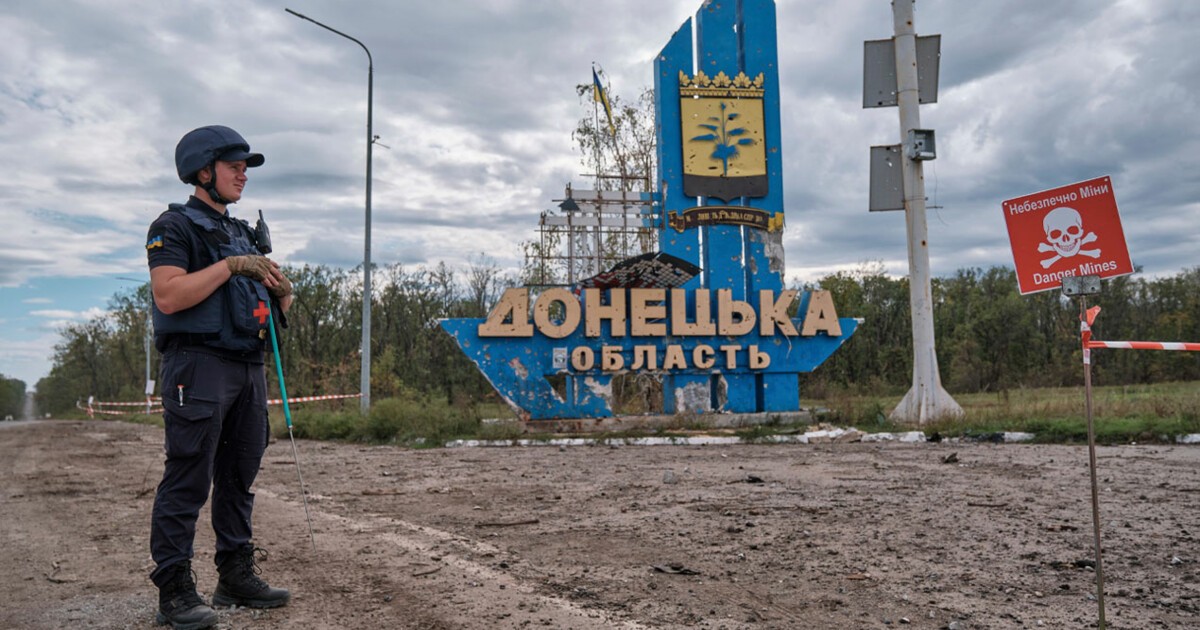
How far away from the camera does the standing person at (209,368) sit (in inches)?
145

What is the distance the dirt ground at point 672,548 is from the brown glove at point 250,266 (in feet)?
5.11

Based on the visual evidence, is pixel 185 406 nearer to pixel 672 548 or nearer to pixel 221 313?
pixel 221 313

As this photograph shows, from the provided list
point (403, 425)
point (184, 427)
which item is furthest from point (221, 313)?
point (403, 425)

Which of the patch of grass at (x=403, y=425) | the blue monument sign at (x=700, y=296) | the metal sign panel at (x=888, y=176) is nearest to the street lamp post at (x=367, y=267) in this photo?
the patch of grass at (x=403, y=425)

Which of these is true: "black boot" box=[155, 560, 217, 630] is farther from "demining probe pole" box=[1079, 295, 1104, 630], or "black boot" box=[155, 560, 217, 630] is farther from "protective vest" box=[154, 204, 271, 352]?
"demining probe pole" box=[1079, 295, 1104, 630]

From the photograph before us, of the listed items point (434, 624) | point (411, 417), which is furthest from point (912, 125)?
point (434, 624)

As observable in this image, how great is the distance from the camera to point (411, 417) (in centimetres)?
1548

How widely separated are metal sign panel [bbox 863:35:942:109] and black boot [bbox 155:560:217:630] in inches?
577

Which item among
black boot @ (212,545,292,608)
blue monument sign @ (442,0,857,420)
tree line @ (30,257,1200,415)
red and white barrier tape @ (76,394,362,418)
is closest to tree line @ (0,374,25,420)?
red and white barrier tape @ (76,394,362,418)

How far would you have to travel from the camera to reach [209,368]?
377 cm

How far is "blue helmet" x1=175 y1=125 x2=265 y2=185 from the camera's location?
3.96 meters

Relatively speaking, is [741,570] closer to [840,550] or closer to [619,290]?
[840,550]

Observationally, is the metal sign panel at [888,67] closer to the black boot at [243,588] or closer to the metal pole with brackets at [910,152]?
the metal pole with brackets at [910,152]

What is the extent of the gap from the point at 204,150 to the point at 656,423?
39.0ft
